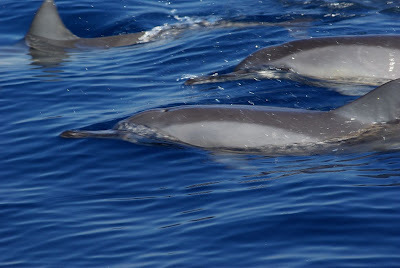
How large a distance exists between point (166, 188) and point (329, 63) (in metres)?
6.13

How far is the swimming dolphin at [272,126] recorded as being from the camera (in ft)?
30.9

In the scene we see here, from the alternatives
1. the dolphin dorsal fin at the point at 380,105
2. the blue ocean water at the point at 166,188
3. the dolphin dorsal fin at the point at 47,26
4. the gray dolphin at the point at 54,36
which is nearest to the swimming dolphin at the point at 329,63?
the blue ocean water at the point at 166,188

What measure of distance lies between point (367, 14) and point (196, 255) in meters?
13.3

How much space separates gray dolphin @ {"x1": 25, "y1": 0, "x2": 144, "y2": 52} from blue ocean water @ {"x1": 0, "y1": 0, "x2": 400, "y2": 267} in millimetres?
2220

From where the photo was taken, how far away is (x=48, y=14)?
→ 18016mm

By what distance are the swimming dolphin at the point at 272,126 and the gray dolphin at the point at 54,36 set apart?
724cm

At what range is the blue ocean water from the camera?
22.6ft

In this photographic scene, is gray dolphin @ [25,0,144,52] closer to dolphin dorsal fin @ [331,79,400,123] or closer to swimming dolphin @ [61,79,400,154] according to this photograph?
swimming dolphin @ [61,79,400,154]

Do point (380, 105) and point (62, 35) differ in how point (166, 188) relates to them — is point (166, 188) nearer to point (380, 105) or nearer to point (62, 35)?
point (380, 105)

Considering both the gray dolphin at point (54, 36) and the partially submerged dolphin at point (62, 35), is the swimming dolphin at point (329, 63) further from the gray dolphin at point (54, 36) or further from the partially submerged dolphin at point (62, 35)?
→ the gray dolphin at point (54, 36)

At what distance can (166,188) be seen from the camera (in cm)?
868

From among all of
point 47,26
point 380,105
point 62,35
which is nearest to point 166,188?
point 380,105

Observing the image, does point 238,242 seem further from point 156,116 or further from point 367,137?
point 156,116

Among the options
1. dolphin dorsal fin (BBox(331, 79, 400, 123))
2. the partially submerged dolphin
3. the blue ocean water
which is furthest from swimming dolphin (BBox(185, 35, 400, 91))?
the partially submerged dolphin
